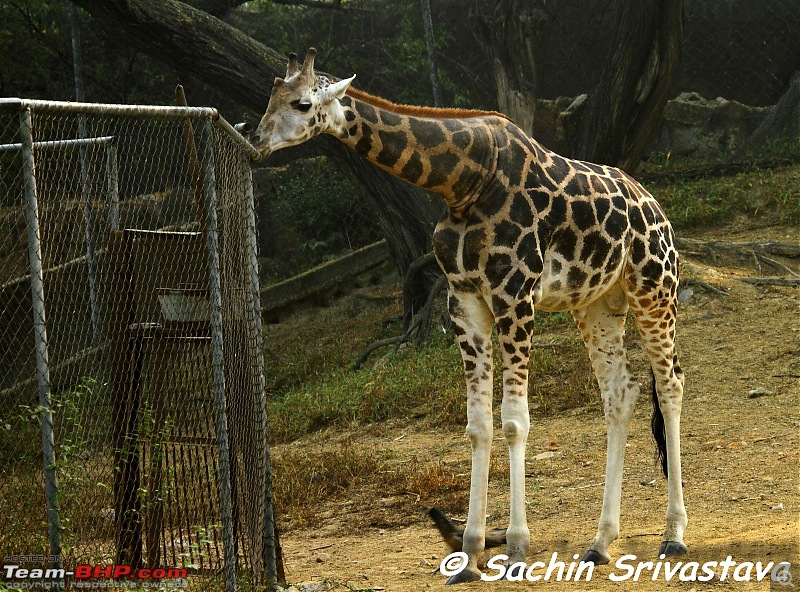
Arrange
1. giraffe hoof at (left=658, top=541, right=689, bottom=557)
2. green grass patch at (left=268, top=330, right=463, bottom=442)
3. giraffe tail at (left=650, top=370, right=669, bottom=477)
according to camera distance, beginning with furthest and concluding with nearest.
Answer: green grass patch at (left=268, top=330, right=463, bottom=442), giraffe tail at (left=650, top=370, right=669, bottom=477), giraffe hoof at (left=658, top=541, right=689, bottom=557)

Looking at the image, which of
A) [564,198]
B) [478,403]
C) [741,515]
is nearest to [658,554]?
[741,515]

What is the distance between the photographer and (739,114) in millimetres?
14500

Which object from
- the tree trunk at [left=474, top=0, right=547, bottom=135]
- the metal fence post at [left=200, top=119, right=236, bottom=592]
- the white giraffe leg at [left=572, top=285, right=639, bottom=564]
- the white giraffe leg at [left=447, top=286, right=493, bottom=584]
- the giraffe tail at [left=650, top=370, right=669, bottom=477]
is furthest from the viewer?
the tree trunk at [left=474, top=0, right=547, bottom=135]

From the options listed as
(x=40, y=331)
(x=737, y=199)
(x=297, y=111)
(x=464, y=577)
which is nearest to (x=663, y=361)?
(x=464, y=577)

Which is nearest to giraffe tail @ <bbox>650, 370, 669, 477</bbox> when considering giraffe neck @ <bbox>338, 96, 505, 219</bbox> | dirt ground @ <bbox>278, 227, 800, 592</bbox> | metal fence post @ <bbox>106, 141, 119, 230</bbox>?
dirt ground @ <bbox>278, 227, 800, 592</bbox>

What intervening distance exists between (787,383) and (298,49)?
820cm

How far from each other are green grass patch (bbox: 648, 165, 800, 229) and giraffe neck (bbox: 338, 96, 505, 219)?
736cm

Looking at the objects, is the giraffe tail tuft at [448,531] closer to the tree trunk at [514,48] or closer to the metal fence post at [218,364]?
the metal fence post at [218,364]

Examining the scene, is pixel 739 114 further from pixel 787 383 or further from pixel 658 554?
pixel 658 554

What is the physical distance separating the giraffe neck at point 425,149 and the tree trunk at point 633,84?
5.58m

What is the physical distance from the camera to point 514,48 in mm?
11500

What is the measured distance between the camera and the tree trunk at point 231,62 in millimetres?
10555

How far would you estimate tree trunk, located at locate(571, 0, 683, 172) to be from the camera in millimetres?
10695

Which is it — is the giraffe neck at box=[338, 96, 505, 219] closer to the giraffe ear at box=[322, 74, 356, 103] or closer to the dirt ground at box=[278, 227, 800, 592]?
the giraffe ear at box=[322, 74, 356, 103]
